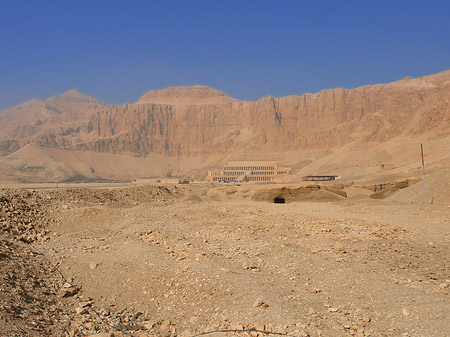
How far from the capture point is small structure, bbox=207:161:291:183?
6969 centimetres

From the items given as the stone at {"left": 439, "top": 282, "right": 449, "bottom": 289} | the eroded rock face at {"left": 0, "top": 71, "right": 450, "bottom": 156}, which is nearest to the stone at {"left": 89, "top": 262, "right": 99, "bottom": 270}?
the stone at {"left": 439, "top": 282, "right": 449, "bottom": 289}

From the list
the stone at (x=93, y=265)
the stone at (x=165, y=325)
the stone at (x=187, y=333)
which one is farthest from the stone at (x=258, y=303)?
the stone at (x=93, y=265)

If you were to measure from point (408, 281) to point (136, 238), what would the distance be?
6.74 metres

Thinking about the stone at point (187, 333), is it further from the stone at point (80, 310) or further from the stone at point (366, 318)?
the stone at point (366, 318)

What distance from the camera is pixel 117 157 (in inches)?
3989

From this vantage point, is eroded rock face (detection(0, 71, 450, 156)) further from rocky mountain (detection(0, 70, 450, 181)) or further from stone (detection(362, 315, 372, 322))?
stone (detection(362, 315, 372, 322))

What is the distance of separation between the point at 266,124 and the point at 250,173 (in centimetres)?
3069

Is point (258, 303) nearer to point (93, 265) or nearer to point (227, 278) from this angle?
point (227, 278)

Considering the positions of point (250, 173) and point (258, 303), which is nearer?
point (258, 303)

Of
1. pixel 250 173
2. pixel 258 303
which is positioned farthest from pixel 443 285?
pixel 250 173

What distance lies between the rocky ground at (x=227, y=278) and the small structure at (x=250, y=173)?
5591 centimetres

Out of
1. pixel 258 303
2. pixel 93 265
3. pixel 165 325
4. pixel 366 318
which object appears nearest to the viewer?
pixel 366 318

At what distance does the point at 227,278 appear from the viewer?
7.17m

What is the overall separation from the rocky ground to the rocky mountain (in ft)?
201
